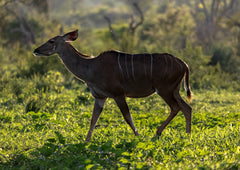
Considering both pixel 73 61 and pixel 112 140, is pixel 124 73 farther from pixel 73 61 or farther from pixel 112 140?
pixel 112 140

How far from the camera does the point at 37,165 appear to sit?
189 inches

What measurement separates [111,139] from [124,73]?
101 centimetres

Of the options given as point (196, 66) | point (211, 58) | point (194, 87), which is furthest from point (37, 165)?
point (211, 58)

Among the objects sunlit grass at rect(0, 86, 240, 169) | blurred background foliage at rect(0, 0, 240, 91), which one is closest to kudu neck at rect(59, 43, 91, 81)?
sunlit grass at rect(0, 86, 240, 169)

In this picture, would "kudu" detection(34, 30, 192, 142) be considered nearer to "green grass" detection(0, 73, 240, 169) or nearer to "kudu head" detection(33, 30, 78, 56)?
"kudu head" detection(33, 30, 78, 56)

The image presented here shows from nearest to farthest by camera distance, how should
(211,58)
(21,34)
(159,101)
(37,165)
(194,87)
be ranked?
(37,165)
(159,101)
(194,87)
(211,58)
(21,34)

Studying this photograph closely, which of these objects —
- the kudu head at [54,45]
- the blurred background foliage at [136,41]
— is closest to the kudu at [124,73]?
the kudu head at [54,45]

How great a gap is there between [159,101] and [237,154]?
4.97 meters

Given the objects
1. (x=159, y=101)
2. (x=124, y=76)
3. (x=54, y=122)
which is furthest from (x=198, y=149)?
(x=159, y=101)

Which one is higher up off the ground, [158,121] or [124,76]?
[124,76]

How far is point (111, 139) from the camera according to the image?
5.64 meters

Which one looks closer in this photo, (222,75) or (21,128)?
(21,128)

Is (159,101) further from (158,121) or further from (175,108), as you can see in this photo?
(175,108)

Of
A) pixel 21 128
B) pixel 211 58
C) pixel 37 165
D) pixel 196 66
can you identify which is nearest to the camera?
pixel 37 165
